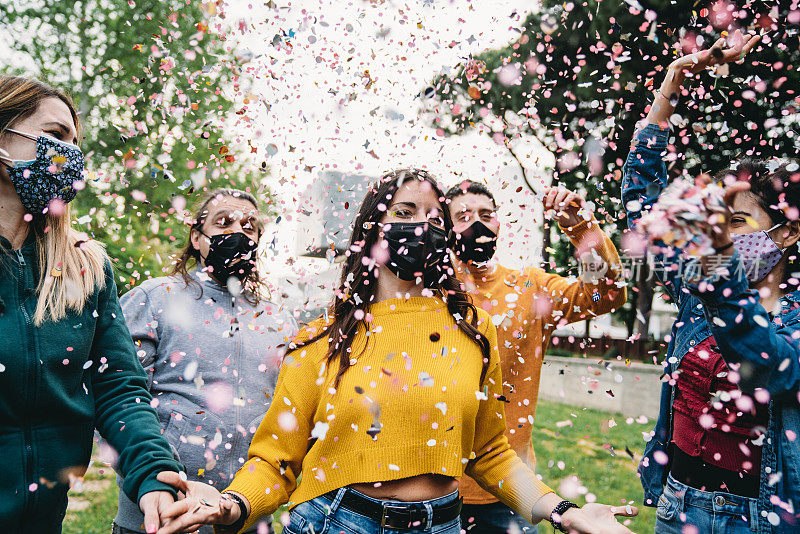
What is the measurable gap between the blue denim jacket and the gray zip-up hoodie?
6.43 ft

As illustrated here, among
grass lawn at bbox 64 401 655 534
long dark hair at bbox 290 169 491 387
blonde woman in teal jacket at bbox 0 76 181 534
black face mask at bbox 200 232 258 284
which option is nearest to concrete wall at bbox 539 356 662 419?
grass lawn at bbox 64 401 655 534

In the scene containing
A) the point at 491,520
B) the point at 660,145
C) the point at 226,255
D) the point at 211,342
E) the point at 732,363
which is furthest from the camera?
the point at 226,255

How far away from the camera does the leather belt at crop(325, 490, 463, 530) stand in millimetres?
1965

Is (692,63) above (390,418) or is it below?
above

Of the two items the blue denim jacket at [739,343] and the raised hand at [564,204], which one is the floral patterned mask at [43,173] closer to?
the raised hand at [564,204]

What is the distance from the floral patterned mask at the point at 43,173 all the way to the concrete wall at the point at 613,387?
8.23 m

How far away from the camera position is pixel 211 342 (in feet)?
10.2

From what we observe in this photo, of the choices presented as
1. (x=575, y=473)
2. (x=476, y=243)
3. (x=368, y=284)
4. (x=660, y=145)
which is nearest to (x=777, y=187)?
(x=660, y=145)

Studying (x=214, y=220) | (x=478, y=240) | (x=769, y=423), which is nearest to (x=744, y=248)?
(x=769, y=423)

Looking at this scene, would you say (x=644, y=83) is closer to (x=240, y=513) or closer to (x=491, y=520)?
(x=491, y=520)

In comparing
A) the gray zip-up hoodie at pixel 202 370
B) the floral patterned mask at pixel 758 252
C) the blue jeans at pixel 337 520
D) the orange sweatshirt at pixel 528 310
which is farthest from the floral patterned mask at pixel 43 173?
the floral patterned mask at pixel 758 252

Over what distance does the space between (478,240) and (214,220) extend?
165cm

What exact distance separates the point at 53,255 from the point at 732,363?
2482 millimetres

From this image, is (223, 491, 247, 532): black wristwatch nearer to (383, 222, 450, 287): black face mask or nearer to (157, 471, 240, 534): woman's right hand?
(157, 471, 240, 534): woman's right hand
